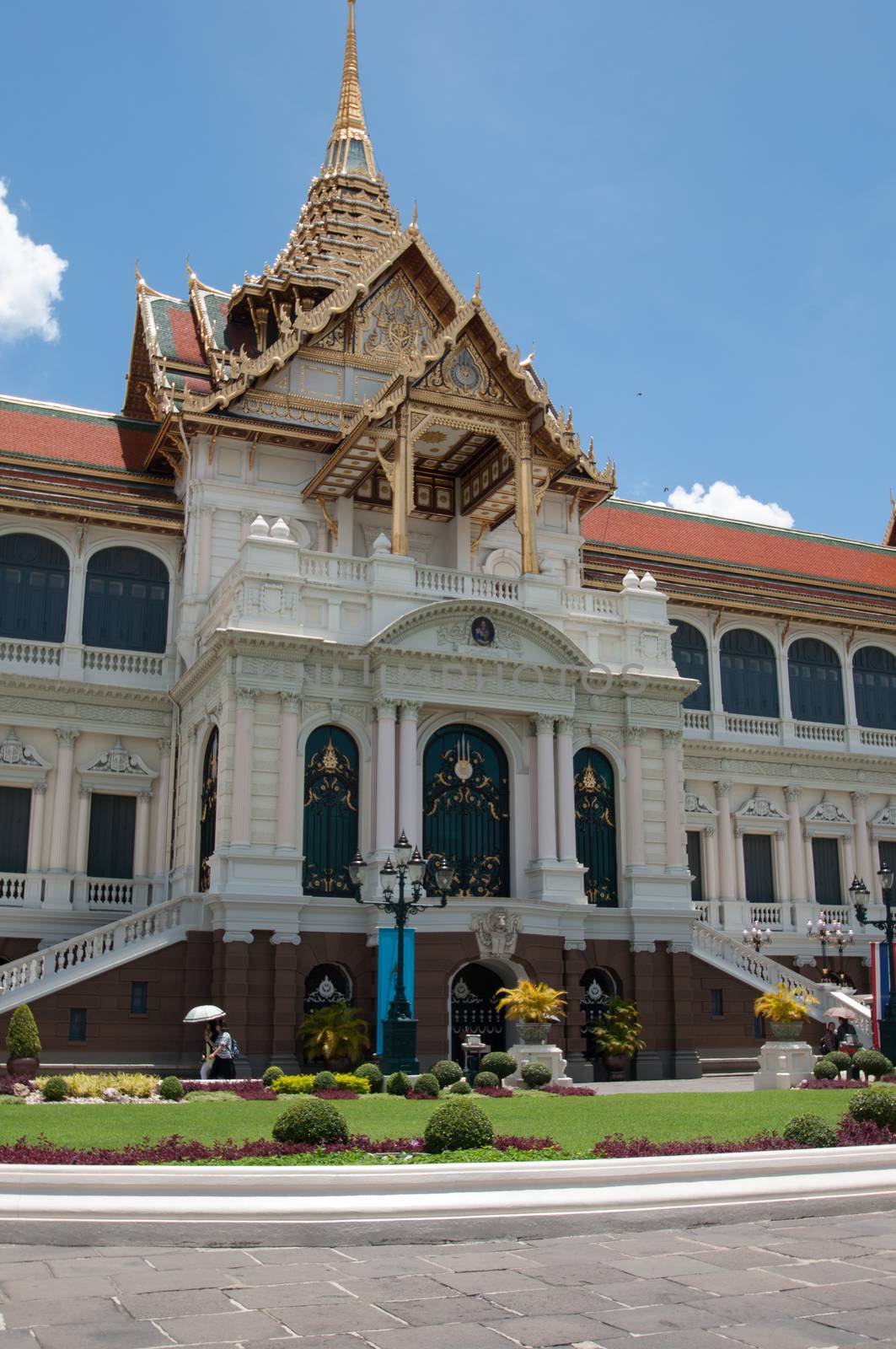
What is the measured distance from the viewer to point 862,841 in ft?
140

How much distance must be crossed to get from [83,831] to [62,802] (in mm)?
855

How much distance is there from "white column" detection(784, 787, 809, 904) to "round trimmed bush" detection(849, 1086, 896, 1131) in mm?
25463

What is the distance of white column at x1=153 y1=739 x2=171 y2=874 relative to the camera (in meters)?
33.2

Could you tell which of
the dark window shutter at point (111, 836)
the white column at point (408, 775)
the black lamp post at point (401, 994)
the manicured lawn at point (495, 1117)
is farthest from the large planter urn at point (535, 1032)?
the dark window shutter at point (111, 836)

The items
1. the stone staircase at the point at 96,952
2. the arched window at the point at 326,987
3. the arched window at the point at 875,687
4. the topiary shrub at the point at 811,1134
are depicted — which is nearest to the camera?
the topiary shrub at the point at 811,1134

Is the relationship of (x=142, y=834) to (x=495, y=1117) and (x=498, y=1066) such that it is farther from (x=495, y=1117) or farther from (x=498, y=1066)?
(x=495, y=1117)

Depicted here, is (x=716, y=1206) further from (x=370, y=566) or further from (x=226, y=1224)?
(x=370, y=566)

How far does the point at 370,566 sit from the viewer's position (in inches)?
1224

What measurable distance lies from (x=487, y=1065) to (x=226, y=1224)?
14.0 m

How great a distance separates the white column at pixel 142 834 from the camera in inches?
1315

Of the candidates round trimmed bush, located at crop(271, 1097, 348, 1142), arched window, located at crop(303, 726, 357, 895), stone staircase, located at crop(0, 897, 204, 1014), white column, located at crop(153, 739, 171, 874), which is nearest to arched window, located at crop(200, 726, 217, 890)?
stone staircase, located at crop(0, 897, 204, 1014)

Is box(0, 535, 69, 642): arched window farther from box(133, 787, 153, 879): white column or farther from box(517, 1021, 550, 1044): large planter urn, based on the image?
box(517, 1021, 550, 1044): large planter urn

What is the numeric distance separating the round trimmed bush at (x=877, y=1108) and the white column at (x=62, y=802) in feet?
70.6

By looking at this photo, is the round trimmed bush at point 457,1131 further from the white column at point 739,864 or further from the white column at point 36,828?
the white column at point 739,864
